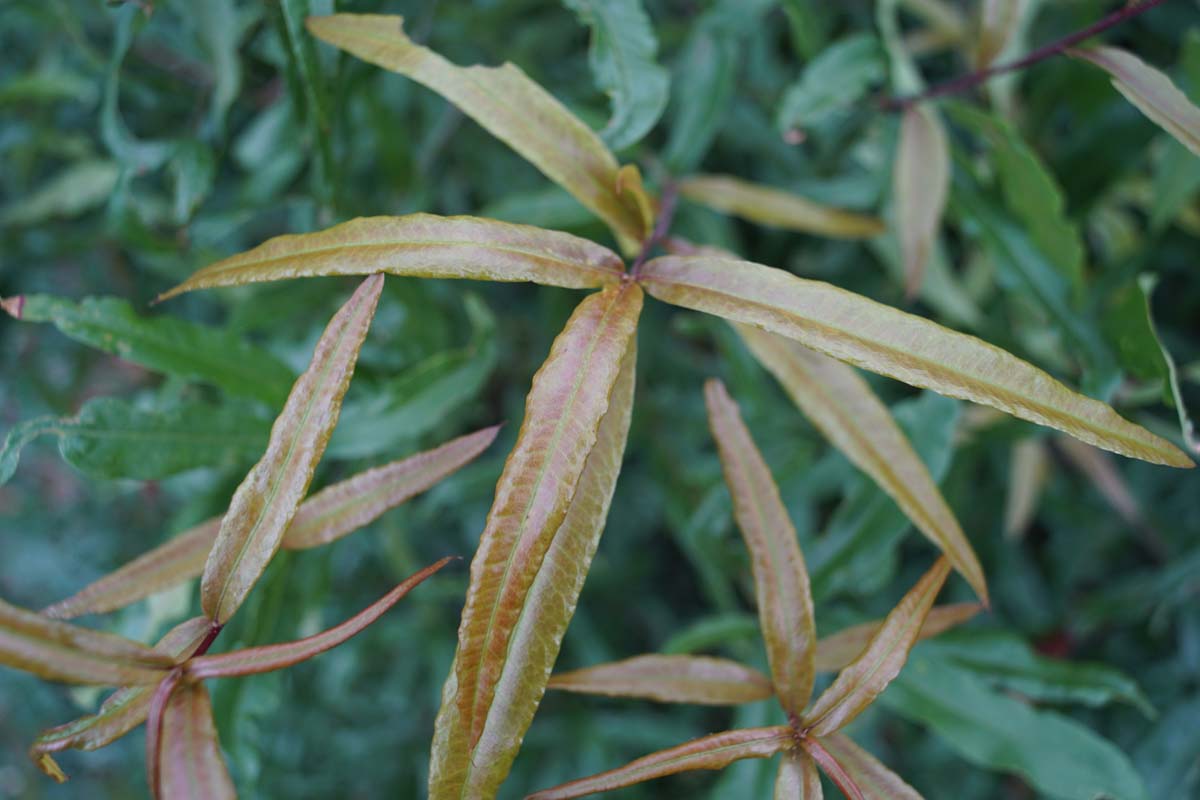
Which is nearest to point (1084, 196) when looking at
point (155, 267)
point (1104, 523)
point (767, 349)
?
point (1104, 523)

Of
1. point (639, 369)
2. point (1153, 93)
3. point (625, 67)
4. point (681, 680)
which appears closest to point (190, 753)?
point (681, 680)

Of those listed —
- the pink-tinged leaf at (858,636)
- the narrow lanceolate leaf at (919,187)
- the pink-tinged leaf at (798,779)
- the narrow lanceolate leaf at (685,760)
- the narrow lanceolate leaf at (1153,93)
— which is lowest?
the pink-tinged leaf at (858,636)

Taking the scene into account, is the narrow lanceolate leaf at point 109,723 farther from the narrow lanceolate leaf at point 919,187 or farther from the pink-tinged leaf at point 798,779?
the narrow lanceolate leaf at point 919,187

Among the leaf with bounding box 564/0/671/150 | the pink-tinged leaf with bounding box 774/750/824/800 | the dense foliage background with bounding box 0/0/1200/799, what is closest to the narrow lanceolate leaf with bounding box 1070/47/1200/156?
the dense foliage background with bounding box 0/0/1200/799

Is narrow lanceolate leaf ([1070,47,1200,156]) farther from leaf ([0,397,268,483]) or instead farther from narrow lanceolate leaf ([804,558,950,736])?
leaf ([0,397,268,483])

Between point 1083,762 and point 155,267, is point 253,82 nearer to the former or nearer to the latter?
point 155,267

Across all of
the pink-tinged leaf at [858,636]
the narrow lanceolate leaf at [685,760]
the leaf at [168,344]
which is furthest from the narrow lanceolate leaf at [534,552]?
the leaf at [168,344]

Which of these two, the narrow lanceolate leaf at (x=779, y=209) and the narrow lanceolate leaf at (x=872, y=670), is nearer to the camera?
the narrow lanceolate leaf at (x=872, y=670)
